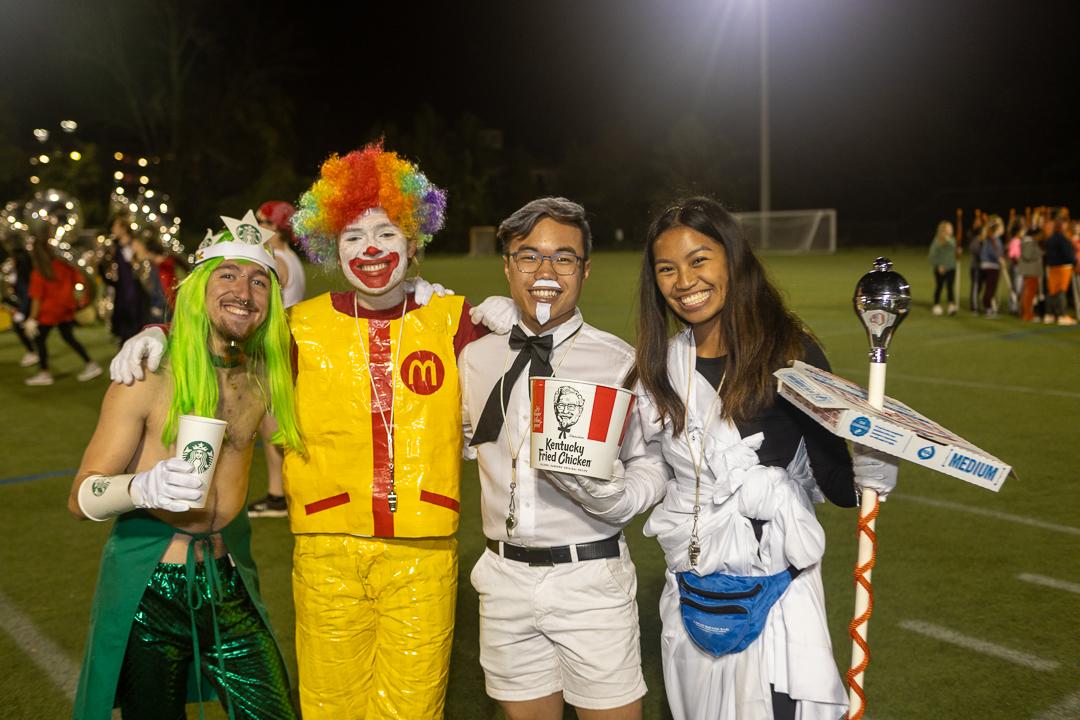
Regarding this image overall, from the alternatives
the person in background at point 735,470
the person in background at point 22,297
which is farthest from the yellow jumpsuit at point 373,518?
the person in background at point 22,297

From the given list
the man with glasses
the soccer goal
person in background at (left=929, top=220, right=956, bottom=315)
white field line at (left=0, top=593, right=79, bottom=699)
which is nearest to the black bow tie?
the man with glasses

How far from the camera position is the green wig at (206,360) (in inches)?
101

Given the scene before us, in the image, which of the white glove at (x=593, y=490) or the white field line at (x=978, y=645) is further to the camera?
the white field line at (x=978, y=645)

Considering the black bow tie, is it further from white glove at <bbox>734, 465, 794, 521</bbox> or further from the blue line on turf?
the blue line on turf

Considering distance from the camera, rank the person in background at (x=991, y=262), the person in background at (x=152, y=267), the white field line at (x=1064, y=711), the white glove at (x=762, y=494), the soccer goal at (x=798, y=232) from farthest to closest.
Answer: the soccer goal at (x=798, y=232)
the person in background at (x=991, y=262)
the person in background at (x=152, y=267)
the white field line at (x=1064, y=711)
the white glove at (x=762, y=494)

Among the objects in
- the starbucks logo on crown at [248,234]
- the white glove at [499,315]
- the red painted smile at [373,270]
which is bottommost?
the white glove at [499,315]

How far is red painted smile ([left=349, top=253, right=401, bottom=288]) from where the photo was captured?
2.93 m

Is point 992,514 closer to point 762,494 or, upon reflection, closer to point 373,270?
point 762,494

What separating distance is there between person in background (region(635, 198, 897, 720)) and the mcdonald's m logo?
2.25ft

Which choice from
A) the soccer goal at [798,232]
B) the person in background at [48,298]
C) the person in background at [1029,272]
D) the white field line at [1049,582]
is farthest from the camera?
the soccer goal at [798,232]

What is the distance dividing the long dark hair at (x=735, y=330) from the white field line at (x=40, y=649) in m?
2.86

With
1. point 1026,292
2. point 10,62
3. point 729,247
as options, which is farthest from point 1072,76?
point 729,247

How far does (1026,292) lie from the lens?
588 inches

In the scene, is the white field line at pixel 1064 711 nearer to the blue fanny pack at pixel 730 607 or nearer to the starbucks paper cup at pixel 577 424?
the blue fanny pack at pixel 730 607
